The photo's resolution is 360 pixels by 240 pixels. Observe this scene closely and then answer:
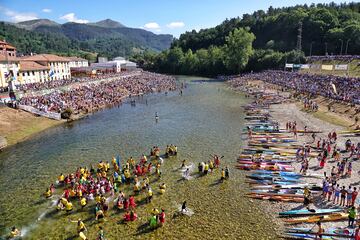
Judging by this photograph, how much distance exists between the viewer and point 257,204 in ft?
74.9

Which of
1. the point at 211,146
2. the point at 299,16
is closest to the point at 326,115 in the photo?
the point at 211,146

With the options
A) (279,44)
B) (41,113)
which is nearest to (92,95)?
(41,113)

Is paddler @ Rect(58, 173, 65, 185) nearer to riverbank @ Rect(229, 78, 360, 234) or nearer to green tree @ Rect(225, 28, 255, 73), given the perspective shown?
riverbank @ Rect(229, 78, 360, 234)

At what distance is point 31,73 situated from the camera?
250 feet

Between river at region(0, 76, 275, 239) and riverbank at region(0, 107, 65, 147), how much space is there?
169 centimetres

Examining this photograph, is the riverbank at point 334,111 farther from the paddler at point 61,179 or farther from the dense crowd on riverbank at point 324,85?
the paddler at point 61,179

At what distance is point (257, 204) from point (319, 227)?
5403 mm

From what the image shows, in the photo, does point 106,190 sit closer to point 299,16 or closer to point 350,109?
point 350,109

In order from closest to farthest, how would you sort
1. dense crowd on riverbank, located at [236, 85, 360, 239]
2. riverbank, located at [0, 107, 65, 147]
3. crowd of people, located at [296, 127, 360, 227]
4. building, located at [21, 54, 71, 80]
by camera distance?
dense crowd on riverbank, located at [236, 85, 360, 239]
crowd of people, located at [296, 127, 360, 227]
riverbank, located at [0, 107, 65, 147]
building, located at [21, 54, 71, 80]

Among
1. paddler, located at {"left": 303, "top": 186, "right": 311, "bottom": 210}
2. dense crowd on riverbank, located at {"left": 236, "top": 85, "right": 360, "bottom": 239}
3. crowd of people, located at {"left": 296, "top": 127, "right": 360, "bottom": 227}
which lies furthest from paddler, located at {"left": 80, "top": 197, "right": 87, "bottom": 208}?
crowd of people, located at {"left": 296, "top": 127, "right": 360, "bottom": 227}

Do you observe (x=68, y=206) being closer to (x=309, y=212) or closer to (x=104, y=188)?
(x=104, y=188)

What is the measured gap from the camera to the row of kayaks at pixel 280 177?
20.1 metres

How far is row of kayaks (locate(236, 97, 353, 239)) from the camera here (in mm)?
20078

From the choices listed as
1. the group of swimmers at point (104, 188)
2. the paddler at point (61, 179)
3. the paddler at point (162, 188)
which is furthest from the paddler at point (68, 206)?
the paddler at point (162, 188)
